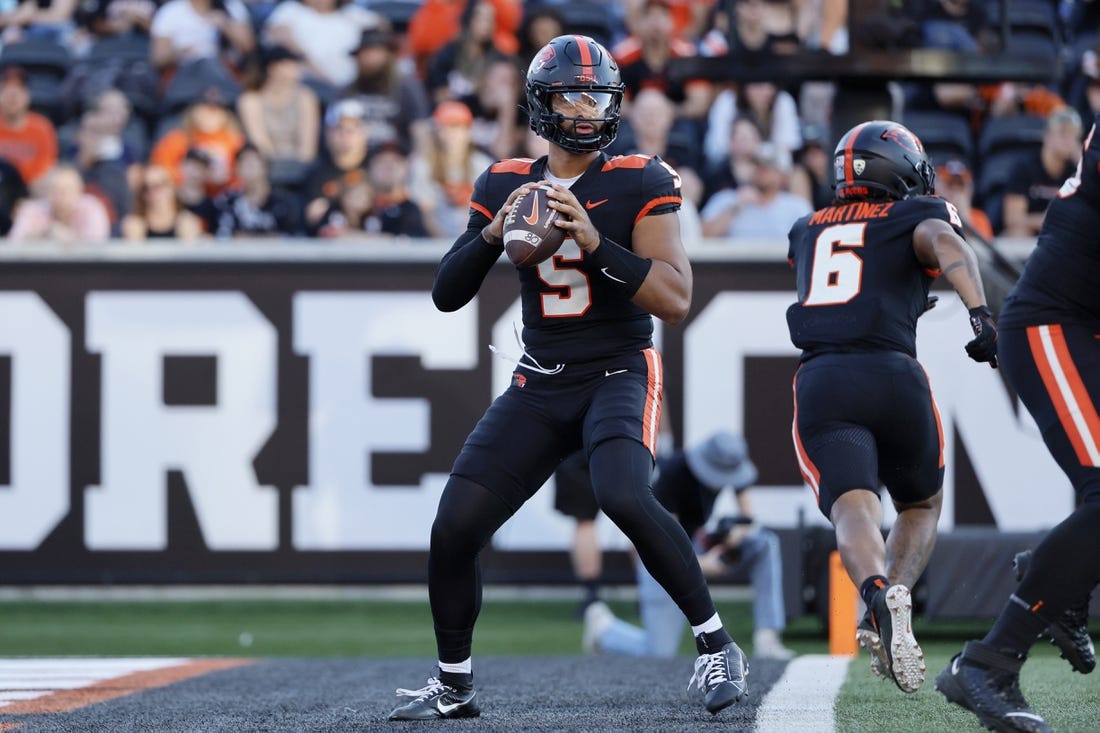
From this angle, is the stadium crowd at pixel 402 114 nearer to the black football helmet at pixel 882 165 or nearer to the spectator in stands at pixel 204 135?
the spectator in stands at pixel 204 135

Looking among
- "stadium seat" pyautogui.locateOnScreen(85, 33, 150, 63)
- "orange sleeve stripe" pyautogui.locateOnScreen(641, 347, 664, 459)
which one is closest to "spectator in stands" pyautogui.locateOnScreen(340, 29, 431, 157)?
"stadium seat" pyautogui.locateOnScreen(85, 33, 150, 63)

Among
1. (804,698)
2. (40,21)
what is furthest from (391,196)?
(804,698)

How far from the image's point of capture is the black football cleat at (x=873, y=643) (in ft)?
16.5

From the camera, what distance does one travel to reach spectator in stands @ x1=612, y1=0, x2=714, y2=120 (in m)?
12.6

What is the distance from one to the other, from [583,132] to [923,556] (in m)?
1.95

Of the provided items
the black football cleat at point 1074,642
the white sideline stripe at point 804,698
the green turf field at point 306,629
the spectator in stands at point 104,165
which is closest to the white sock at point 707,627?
the white sideline stripe at point 804,698

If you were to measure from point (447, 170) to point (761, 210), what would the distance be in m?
2.24

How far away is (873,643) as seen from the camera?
5.06 m

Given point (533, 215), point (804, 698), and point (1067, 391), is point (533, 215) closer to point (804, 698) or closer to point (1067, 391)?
point (1067, 391)

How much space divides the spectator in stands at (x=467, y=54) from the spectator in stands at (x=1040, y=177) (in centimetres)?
423

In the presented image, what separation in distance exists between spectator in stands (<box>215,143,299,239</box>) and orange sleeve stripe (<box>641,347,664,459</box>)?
6.61 m

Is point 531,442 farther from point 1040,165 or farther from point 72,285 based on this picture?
point 1040,165

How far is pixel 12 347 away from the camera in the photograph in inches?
406

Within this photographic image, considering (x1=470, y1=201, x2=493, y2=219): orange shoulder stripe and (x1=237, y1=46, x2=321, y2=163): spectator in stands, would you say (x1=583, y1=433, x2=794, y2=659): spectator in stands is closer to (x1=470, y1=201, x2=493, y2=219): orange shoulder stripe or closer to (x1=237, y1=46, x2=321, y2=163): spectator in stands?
(x1=470, y1=201, x2=493, y2=219): orange shoulder stripe
